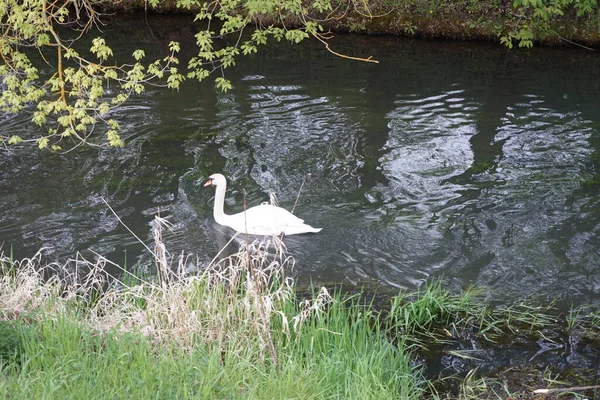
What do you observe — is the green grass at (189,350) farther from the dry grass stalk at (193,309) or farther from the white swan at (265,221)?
the white swan at (265,221)

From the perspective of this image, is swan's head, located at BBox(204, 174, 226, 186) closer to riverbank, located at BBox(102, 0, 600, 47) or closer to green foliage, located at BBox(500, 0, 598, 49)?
riverbank, located at BBox(102, 0, 600, 47)

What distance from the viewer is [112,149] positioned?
473 inches

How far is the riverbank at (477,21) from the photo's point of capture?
1931 cm

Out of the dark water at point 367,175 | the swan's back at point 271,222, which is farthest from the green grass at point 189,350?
the swan's back at point 271,222

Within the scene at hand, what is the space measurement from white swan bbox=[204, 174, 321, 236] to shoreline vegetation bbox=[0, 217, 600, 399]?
2.09 metres

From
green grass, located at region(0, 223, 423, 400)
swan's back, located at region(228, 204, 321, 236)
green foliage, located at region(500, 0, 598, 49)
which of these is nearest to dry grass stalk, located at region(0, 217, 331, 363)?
green grass, located at region(0, 223, 423, 400)

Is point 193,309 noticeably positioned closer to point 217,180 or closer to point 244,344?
point 244,344

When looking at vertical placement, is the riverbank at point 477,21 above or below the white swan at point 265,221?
above

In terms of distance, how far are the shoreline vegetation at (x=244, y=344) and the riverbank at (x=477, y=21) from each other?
12786 mm

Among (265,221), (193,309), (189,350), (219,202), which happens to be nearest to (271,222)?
(265,221)

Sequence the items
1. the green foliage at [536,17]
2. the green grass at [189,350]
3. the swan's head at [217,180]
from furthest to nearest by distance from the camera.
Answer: the green foliage at [536,17], the swan's head at [217,180], the green grass at [189,350]

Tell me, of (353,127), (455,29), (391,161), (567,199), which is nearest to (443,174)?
(391,161)

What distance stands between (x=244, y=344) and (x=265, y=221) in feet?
10.6

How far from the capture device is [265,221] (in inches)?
357
